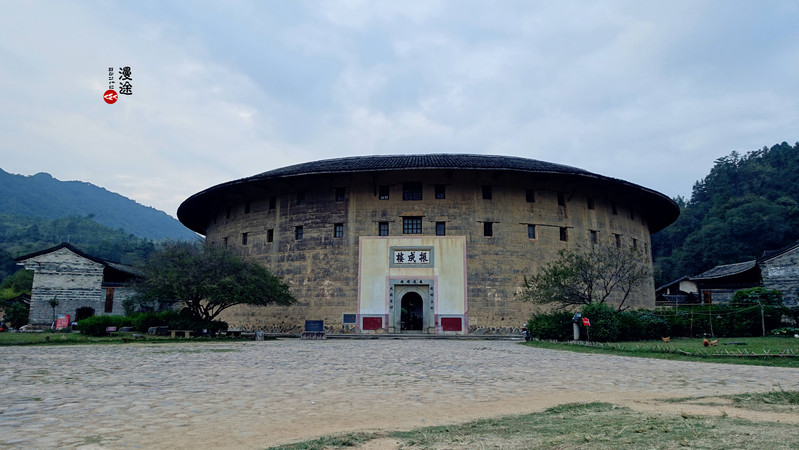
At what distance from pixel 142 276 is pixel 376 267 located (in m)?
9.58

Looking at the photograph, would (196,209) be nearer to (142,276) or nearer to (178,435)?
(142,276)

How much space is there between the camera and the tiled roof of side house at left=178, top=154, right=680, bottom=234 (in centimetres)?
2316

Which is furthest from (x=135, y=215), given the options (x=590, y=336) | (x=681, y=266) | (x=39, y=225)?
(x=590, y=336)

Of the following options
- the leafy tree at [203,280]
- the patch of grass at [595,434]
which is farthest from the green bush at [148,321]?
the patch of grass at [595,434]

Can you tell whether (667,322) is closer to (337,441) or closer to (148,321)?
(337,441)

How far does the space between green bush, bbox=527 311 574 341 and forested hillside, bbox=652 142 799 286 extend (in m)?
23.1

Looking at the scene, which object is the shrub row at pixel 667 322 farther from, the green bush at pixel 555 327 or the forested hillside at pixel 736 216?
the forested hillside at pixel 736 216

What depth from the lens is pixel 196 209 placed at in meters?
31.0

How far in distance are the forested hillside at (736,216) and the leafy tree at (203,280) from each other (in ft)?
92.0

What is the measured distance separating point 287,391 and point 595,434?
406 cm

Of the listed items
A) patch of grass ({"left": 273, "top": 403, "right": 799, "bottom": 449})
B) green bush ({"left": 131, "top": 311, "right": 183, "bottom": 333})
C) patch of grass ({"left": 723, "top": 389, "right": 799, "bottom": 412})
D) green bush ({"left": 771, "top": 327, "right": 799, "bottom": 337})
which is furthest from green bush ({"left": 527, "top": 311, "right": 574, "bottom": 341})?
green bush ({"left": 131, "top": 311, "right": 183, "bottom": 333})

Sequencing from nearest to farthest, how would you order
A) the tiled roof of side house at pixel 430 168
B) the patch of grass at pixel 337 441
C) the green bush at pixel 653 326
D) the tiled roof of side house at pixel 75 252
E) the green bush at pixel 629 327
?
1. the patch of grass at pixel 337 441
2. the green bush at pixel 629 327
3. the green bush at pixel 653 326
4. the tiled roof of side house at pixel 430 168
5. the tiled roof of side house at pixel 75 252

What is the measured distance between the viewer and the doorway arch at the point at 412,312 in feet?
77.9

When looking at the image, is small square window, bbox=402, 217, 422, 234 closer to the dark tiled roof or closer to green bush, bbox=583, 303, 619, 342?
the dark tiled roof
